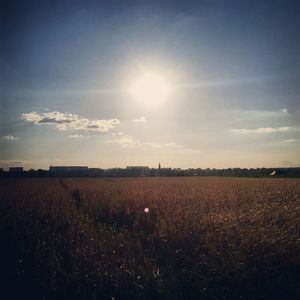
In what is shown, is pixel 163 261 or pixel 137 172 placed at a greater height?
pixel 137 172

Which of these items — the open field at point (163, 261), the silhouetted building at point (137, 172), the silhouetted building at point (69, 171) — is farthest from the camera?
the silhouetted building at point (137, 172)

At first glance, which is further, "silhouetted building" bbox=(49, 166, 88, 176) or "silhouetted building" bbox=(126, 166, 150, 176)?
"silhouetted building" bbox=(126, 166, 150, 176)

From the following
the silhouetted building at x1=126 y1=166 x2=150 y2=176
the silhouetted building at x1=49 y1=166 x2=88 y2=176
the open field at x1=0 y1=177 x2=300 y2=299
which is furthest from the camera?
Answer: the silhouetted building at x1=126 y1=166 x2=150 y2=176

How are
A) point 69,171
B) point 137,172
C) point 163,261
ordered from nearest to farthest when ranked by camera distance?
point 163,261, point 69,171, point 137,172

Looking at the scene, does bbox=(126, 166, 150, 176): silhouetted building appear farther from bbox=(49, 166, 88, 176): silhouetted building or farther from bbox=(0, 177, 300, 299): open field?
bbox=(0, 177, 300, 299): open field

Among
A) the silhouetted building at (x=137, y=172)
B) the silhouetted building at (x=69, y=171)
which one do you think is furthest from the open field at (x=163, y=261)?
the silhouetted building at (x=137, y=172)

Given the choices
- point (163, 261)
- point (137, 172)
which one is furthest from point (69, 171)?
point (163, 261)

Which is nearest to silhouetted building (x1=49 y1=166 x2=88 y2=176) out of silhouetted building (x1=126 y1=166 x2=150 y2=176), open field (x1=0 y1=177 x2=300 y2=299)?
silhouetted building (x1=126 y1=166 x2=150 y2=176)

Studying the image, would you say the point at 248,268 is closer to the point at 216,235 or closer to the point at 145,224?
the point at 216,235

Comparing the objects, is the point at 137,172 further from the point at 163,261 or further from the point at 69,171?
the point at 163,261

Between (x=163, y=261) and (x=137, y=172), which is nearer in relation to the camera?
(x=163, y=261)

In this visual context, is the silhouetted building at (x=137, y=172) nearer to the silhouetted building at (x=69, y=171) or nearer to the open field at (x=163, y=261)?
the silhouetted building at (x=69, y=171)

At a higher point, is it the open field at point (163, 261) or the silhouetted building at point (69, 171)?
the silhouetted building at point (69, 171)

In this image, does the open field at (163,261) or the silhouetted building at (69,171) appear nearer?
the open field at (163,261)
